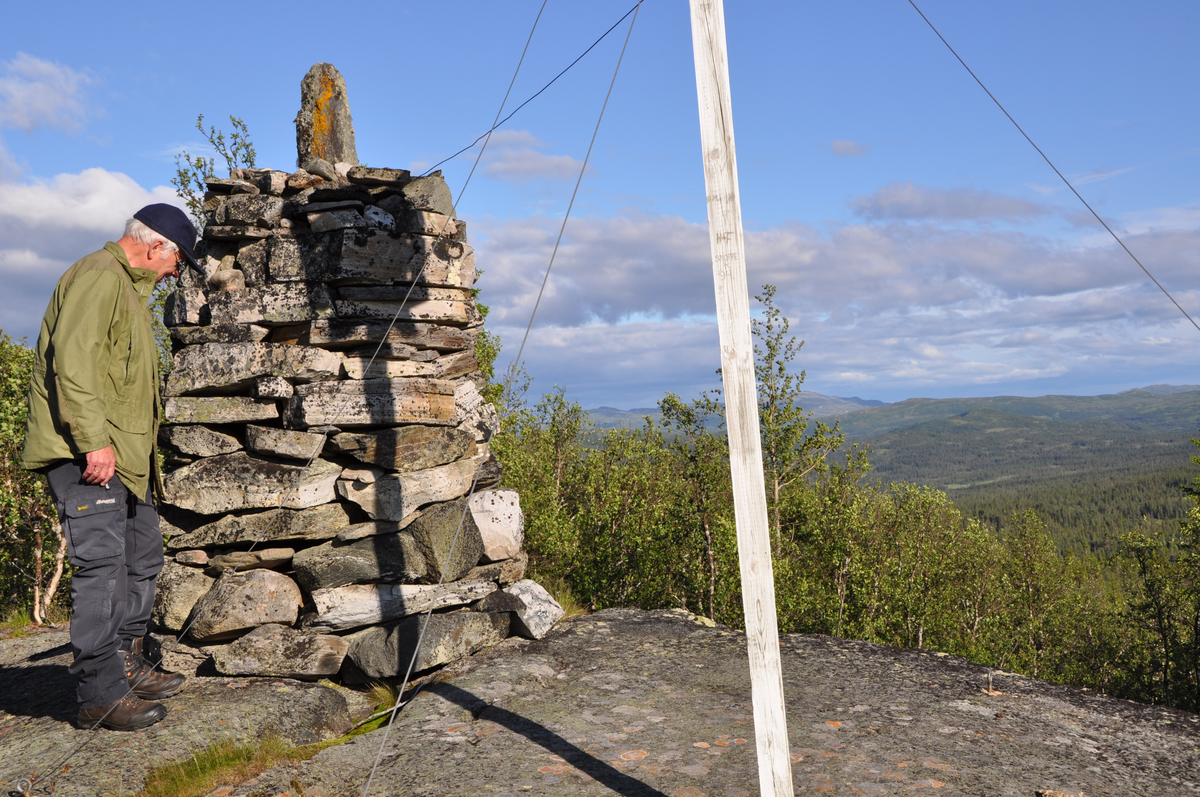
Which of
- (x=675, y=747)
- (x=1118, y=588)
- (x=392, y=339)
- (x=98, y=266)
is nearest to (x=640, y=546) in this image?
(x=392, y=339)

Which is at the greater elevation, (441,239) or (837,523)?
(441,239)

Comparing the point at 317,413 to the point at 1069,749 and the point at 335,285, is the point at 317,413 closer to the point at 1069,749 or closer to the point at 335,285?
the point at 335,285

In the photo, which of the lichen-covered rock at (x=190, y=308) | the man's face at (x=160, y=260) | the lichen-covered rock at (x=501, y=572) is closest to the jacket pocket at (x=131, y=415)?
the man's face at (x=160, y=260)

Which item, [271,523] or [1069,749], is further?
[271,523]

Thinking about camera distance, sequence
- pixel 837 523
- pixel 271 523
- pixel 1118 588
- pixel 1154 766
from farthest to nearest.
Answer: pixel 1118 588 < pixel 837 523 < pixel 271 523 < pixel 1154 766

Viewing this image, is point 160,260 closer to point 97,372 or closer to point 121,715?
point 97,372

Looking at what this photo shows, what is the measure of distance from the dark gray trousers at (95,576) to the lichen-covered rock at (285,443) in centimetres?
150

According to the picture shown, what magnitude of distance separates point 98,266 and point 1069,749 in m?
6.58

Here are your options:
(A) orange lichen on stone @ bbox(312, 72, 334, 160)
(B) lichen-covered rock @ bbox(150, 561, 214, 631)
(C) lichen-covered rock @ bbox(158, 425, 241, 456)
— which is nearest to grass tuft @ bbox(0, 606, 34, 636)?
(B) lichen-covered rock @ bbox(150, 561, 214, 631)

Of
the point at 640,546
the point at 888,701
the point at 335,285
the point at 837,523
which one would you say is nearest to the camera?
the point at 888,701

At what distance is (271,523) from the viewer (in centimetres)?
596

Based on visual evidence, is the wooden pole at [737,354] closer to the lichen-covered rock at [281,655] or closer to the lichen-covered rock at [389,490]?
the lichen-covered rock at [389,490]

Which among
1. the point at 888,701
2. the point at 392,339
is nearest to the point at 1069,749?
the point at 888,701

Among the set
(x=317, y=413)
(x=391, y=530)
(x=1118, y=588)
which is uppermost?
(x=317, y=413)
